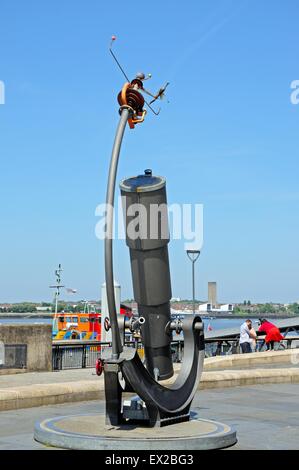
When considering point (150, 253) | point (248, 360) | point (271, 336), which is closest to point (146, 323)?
point (150, 253)

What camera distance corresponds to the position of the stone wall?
53.2ft

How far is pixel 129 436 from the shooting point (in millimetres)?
8062

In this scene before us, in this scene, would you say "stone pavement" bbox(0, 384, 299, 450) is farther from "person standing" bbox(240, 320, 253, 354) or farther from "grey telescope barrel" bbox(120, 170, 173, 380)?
"person standing" bbox(240, 320, 253, 354)

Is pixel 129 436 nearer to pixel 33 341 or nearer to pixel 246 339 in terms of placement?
pixel 33 341

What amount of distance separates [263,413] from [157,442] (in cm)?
368

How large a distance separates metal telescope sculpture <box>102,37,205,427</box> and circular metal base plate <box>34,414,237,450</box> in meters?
0.25

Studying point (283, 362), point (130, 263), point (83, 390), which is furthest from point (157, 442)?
point (283, 362)

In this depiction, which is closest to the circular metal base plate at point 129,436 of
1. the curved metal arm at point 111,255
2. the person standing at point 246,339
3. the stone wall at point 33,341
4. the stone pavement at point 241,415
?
the stone pavement at point 241,415

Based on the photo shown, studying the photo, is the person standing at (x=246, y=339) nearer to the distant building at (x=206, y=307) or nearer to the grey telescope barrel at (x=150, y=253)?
the grey telescope barrel at (x=150, y=253)

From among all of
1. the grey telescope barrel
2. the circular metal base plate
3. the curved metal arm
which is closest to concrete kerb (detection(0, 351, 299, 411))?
the circular metal base plate
